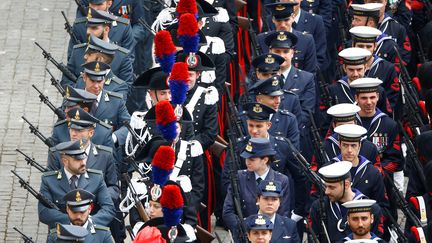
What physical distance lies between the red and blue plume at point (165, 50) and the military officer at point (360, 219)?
8.60ft

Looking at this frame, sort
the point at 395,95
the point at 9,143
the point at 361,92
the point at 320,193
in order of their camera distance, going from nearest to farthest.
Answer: the point at 320,193
the point at 361,92
the point at 395,95
the point at 9,143

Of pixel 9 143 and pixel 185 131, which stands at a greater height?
pixel 185 131

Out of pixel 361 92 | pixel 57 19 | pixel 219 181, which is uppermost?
pixel 361 92

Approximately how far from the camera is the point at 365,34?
21.8 meters

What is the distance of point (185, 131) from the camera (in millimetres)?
19469

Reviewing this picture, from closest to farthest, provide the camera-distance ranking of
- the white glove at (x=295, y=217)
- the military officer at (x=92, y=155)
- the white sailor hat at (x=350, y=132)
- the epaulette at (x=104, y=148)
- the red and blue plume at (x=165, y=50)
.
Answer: the red and blue plume at (x=165, y=50)
the white sailor hat at (x=350, y=132)
the military officer at (x=92, y=155)
the white glove at (x=295, y=217)
the epaulette at (x=104, y=148)

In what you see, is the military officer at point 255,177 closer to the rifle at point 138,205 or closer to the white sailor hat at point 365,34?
the rifle at point 138,205

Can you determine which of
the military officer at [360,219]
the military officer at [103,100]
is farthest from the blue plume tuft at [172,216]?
the military officer at [103,100]

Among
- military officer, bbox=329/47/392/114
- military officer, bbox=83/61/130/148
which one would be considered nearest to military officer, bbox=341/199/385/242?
military officer, bbox=329/47/392/114

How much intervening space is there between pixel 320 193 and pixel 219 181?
2.44 meters

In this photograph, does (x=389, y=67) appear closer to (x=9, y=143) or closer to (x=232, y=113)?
(x=232, y=113)

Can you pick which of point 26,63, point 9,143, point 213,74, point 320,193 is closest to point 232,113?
point 213,74

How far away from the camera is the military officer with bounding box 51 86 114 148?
66.4ft

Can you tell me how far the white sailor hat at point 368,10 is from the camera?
2250 cm
